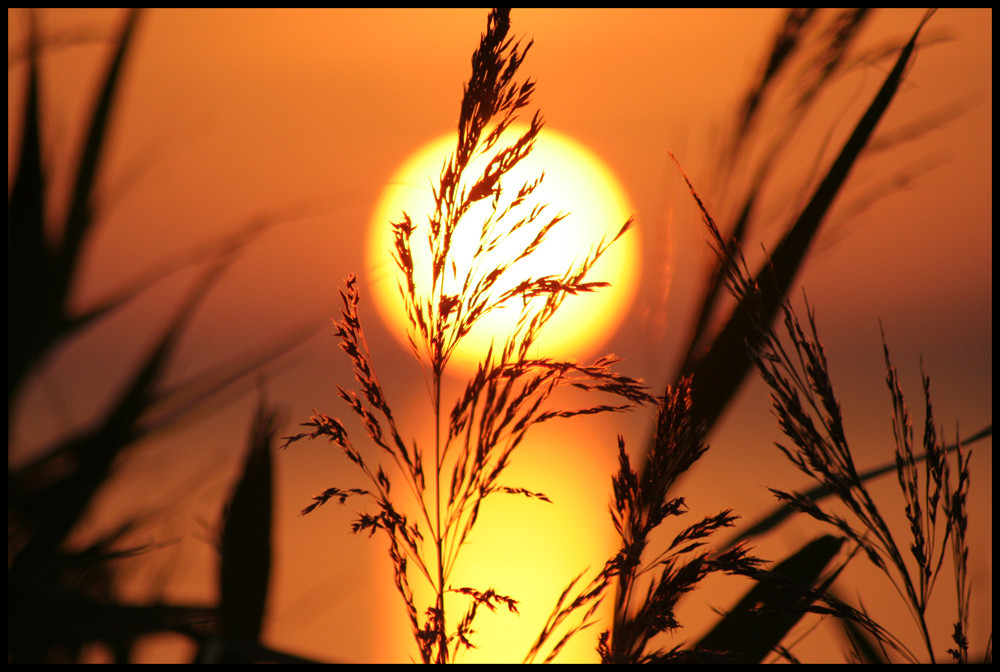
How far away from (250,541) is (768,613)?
1.94 feet

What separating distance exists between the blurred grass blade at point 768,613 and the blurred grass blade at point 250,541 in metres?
0.49

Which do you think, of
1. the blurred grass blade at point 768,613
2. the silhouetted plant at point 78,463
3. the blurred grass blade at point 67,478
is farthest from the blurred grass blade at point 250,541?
the blurred grass blade at point 768,613

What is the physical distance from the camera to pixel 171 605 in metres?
0.72

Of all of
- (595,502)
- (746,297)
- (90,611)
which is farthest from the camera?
(595,502)

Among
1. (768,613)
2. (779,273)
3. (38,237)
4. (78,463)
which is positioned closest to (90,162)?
(38,237)

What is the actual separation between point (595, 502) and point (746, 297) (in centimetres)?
26

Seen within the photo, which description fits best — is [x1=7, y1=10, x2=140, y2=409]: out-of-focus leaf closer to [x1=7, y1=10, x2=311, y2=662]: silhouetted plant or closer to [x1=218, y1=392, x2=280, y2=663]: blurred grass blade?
[x1=7, y1=10, x2=311, y2=662]: silhouetted plant

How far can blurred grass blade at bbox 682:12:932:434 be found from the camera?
2.52 ft

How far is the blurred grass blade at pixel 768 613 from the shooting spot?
78 centimetres

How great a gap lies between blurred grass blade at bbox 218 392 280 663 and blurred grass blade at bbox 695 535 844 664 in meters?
0.49

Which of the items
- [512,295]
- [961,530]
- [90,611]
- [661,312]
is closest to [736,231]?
[661,312]

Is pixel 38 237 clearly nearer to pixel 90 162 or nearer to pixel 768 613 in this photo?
pixel 90 162

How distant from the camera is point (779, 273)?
0.79 meters

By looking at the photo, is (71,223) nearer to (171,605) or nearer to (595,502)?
(171,605)
